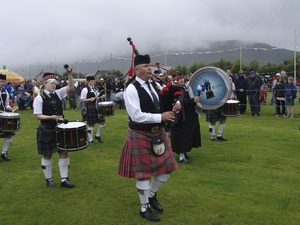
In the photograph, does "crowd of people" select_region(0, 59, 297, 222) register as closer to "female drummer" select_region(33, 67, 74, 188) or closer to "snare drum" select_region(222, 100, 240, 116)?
"female drummer" select_region(33, 67, 74, 188)

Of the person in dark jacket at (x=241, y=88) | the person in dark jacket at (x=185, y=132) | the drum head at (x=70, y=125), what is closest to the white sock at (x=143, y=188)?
the drum head at (x=70, y=125)

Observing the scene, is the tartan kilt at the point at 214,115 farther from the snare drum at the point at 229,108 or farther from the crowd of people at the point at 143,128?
the crowd of people at the point at 143,128

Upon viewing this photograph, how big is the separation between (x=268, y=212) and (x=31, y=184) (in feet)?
11.2

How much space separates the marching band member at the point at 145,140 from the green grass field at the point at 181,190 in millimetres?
535

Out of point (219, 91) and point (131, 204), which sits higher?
point (219, 91)

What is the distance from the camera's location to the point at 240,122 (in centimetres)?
1115

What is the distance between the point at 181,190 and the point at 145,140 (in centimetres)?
138

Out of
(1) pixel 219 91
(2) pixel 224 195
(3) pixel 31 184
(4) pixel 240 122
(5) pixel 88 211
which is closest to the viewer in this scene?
(5) pixel 88 211

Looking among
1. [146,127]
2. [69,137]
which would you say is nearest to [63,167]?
[69,137]

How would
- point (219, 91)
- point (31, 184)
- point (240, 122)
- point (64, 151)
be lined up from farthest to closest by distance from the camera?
point (240, 122) < point (219, 91) < point (31, 184) < point (64, 151)

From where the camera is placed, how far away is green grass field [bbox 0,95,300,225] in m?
3.84

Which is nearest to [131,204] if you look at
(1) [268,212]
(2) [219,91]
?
(1) [268,212]

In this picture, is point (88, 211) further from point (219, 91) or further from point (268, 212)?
point (219, 91)

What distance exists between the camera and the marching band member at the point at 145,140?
3.51 meters
